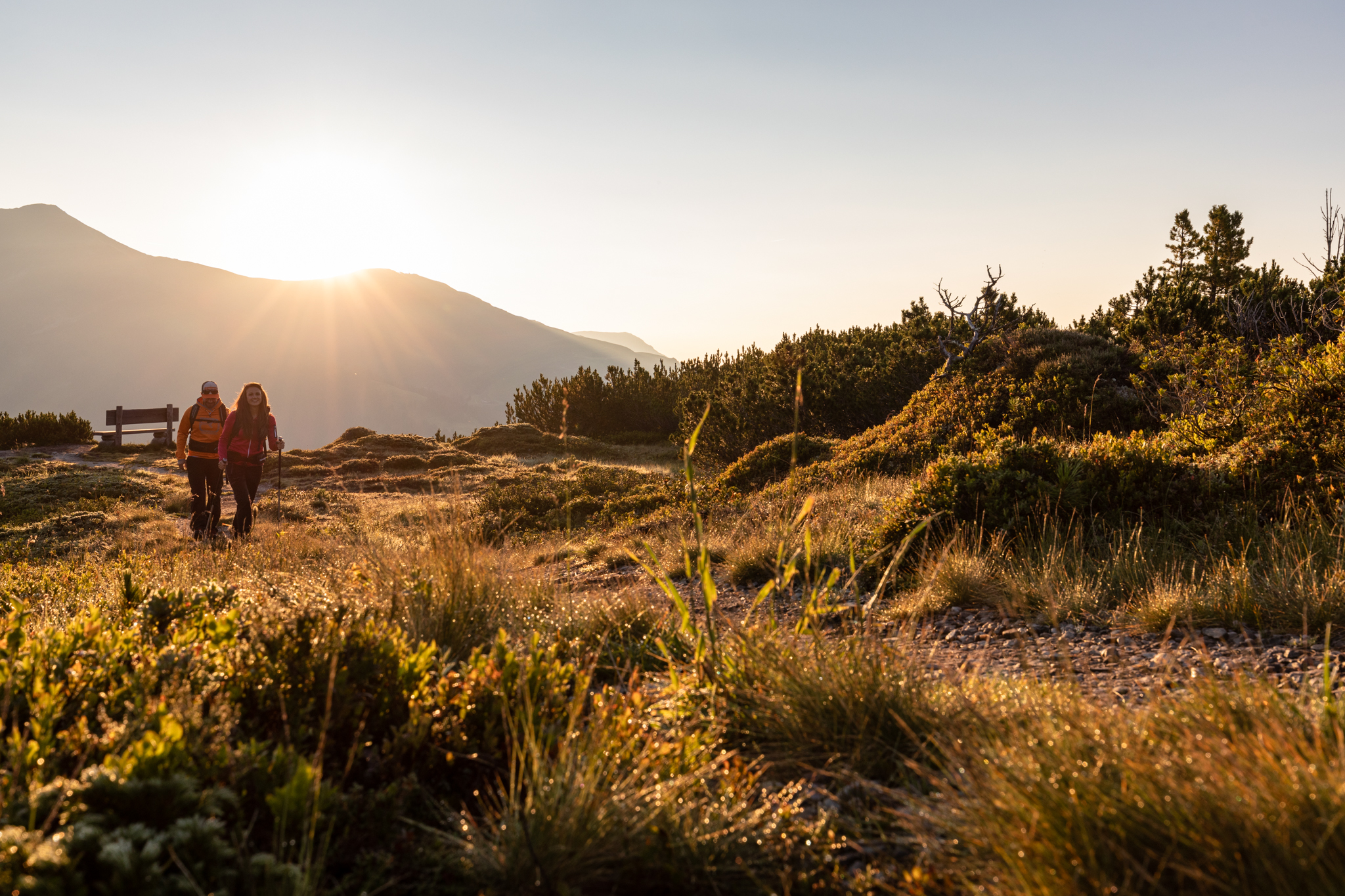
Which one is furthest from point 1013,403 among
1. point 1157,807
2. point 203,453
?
point 203,453

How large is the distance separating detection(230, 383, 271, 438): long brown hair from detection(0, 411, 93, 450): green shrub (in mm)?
18310

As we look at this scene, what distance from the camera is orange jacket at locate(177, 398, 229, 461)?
9.28m

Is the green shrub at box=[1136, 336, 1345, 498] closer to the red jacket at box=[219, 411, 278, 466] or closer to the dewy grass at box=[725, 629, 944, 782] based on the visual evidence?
the dewy grass at box=[725, 629, 944, 782]

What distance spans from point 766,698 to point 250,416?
8.70 meters

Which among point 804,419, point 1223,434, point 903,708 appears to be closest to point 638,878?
point 903,708

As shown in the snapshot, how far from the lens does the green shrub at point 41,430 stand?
70.6ft

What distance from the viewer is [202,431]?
9344mm

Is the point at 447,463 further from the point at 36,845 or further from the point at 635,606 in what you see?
the point at 36,845

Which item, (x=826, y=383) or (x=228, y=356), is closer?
(x=826, y=383)

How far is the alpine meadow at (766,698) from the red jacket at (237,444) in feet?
5.80

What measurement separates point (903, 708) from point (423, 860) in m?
1.61

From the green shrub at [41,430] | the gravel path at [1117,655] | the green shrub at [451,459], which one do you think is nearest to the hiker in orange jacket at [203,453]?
the gravel path at [1117,655]

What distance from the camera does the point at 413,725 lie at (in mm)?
2344

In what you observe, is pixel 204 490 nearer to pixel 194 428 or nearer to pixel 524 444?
pixel 194 428
